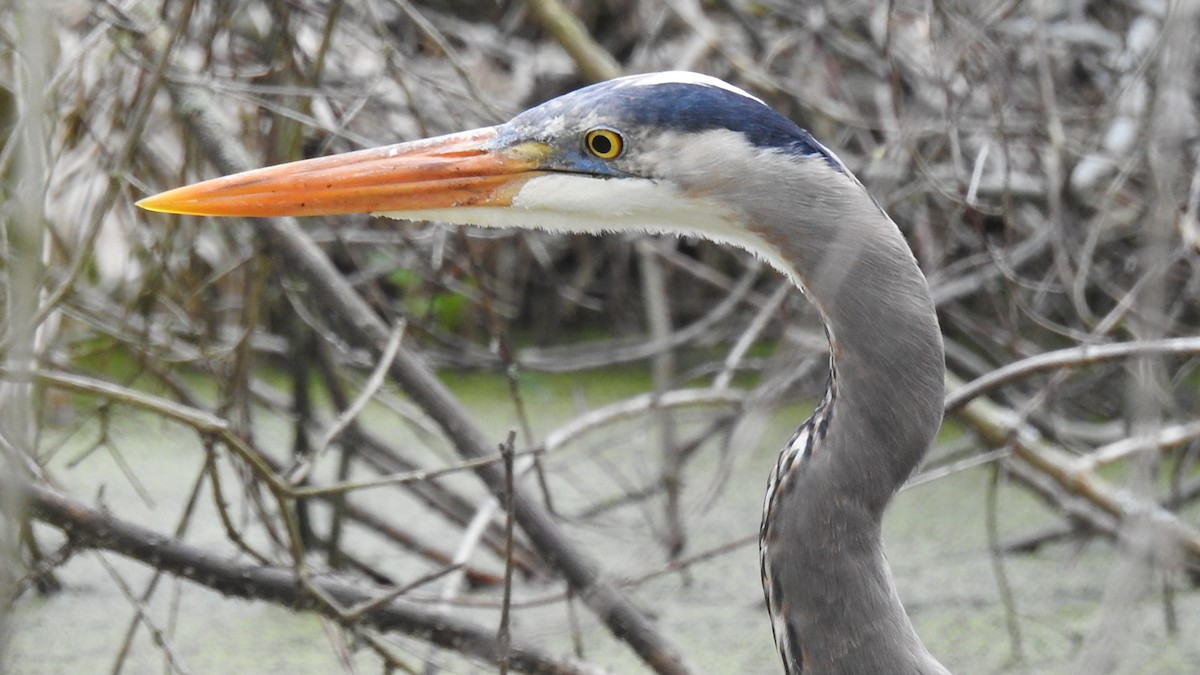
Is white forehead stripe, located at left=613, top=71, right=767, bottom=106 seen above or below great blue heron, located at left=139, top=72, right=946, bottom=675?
above

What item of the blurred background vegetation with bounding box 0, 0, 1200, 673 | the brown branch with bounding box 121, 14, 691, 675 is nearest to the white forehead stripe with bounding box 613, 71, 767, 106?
the blurred background vegetation with bounding box 0, 0, 1200, 673

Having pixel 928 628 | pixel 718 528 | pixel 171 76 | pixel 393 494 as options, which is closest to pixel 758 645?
pixel 928 628

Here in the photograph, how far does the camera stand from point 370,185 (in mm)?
1361

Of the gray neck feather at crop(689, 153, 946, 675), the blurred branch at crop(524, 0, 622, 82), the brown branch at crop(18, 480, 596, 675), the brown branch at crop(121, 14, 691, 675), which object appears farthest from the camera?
the blurred branch at crop(524, 0, 622, 82)

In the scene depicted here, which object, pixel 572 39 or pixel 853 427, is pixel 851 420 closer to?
pixel 853 427

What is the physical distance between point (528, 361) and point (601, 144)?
5.49 feet

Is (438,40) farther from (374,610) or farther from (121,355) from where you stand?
(121,355)

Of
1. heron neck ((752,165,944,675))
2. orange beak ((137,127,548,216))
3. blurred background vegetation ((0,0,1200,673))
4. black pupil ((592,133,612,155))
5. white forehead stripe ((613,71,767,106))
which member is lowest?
blurred background vegetation ((0,0,1200,673))

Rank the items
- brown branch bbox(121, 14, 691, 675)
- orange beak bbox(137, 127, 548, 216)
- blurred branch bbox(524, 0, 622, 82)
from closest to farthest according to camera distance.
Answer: orange beak bbox(137, 127, 548, 216)
brown branch bbox(121, 14, 691, 675)
blurred branch bbox(524, 0, 622, 82)

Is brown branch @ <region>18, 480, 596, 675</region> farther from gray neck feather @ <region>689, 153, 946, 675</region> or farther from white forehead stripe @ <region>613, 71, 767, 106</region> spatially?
white forehead stripe @ <region>613, 71, 767, 106</region>

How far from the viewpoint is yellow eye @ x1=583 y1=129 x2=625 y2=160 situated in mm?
1304

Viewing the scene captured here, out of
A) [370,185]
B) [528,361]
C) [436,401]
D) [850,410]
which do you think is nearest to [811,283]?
[850,410]

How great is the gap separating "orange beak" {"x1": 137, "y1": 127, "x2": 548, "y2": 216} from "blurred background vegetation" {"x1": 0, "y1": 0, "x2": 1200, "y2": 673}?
337mm

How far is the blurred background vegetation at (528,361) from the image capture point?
6.23 ft
